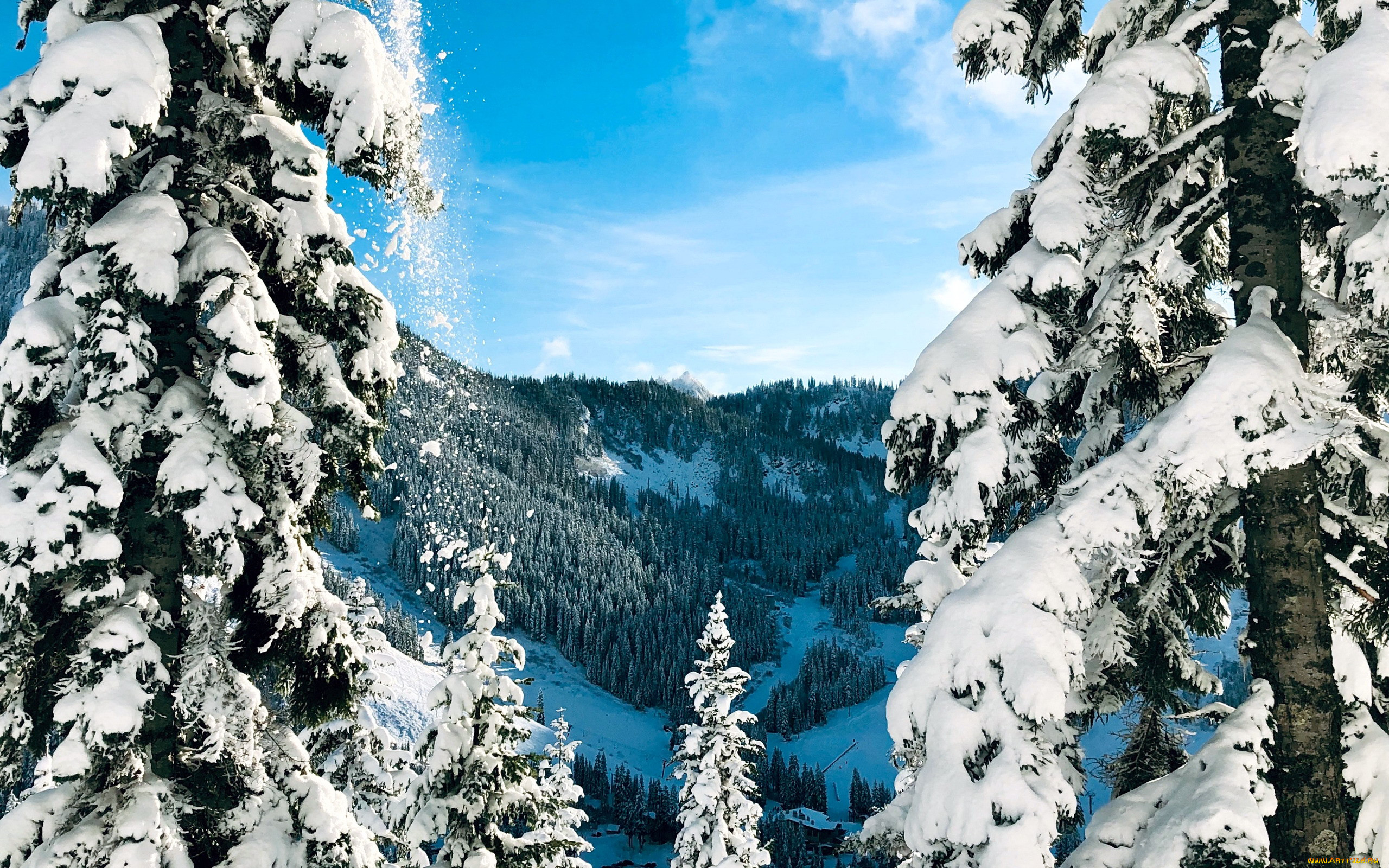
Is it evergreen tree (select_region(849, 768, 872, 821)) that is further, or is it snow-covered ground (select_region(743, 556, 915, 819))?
snow-covered ground (select_region(743, 556, 915, 819))

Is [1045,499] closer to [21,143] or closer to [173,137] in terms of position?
[173,137]

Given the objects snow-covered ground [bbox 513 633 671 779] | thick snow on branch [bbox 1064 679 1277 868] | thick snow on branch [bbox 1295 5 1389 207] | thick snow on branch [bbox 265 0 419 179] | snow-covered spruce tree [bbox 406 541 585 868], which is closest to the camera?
thick snow on branch [bbox 1295 5 1389 207]

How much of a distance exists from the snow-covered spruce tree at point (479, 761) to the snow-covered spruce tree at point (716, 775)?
24.4 feet

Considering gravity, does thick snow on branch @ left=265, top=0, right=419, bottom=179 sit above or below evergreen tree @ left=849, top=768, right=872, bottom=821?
above

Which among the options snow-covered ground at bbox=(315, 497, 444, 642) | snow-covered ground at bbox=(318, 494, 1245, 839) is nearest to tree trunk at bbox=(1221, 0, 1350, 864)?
snow-covered ground at bbox=(318, 494, 1245, 839)

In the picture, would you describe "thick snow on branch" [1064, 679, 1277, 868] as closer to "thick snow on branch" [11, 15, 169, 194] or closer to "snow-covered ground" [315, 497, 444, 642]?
"thick snow on branch" [11, 15, 169, 194]

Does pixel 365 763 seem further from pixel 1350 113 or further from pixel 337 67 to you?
pixel 1350 113

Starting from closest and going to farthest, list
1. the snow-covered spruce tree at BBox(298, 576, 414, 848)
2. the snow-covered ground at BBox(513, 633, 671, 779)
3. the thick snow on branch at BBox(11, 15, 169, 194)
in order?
the thick snow on branch at BBox(11, 15, 169, 194)
the snow-covered spruce tree at BBox(298, 576, 414, 848)
the snow-covered ground at BBox(513, 633, 671, 779)

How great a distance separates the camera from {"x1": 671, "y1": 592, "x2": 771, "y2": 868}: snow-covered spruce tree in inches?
811

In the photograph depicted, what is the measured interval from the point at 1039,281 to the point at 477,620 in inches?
433

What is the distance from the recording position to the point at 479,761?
42.0 ft

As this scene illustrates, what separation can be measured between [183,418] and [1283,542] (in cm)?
740

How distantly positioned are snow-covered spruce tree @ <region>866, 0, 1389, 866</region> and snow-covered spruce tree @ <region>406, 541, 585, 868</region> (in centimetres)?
875

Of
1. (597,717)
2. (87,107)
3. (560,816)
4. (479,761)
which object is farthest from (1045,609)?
(597,717)
